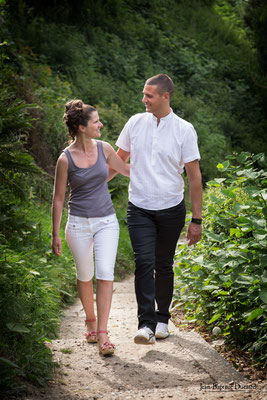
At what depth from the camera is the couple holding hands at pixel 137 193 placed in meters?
4.32

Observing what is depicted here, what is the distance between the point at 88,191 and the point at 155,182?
1.73 feet

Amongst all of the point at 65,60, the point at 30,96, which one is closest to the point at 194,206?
the point at 30,96

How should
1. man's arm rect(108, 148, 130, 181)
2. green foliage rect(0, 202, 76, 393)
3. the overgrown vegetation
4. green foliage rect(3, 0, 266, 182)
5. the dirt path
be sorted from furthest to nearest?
green foliage rect(3, 0, 266, 182) < man's arm rect(108, 148, 130, 181) < the overgrown vegetation < green foliage rect(0, 202, 76, 393) < the dirt path

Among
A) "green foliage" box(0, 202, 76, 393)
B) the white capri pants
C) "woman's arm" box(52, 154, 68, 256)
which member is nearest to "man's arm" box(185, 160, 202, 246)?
the white capri pants

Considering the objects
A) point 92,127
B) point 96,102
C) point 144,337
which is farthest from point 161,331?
point 96,102

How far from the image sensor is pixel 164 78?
446cm

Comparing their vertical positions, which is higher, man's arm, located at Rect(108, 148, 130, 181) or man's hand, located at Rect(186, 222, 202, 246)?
man's arm, located at Rect(108, 148, 130, 181)

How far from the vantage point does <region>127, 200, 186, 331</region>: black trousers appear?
14.0 feet

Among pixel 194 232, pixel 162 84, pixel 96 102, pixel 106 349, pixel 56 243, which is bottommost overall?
pixel 96 102

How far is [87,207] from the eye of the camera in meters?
4.36

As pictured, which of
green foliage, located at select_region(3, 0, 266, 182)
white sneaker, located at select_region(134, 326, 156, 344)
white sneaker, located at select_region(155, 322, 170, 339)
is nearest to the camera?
white sneaker, located at select_region(134, 326, 156, 344)

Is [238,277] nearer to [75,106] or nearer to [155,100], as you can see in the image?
[155,100]

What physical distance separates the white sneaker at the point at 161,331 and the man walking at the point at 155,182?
214mm

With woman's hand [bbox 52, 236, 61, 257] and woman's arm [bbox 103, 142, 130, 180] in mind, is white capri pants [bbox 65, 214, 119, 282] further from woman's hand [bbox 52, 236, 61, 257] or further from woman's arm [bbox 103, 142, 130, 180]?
woman's arm [bbox 103, 142, 130, 180]
